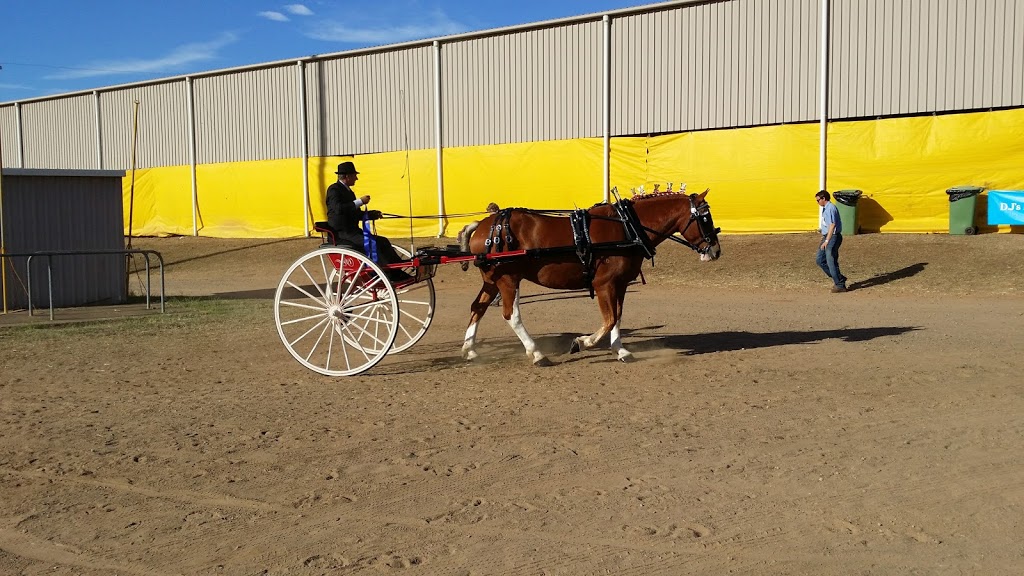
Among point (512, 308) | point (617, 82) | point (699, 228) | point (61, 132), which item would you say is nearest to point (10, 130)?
point (61, 132)

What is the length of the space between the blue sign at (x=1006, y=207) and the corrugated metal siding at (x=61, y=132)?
36.1 meters

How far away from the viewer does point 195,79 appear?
38125mm

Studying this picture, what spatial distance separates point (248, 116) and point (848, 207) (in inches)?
Result: 916

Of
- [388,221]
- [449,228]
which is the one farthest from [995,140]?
[388,221]

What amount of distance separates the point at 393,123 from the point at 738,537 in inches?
1151

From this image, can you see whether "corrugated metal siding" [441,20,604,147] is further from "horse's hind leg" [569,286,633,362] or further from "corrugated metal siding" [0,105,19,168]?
"corrugated metal siding" [0,105,19,168]

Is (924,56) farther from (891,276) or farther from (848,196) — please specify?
(891,276)

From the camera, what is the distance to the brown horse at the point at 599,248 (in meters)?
10.5

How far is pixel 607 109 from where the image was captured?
93.3ft

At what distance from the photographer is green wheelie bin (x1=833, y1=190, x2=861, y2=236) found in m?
23.7

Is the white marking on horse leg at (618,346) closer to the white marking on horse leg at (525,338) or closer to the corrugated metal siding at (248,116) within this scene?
the white marking on horse leg at (525,338)

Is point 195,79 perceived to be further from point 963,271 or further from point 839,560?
point 839,560

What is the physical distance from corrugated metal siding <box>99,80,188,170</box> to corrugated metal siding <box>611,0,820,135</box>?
19.8 metres

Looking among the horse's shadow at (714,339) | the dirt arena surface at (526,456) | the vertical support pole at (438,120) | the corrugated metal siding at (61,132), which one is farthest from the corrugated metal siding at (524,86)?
the corrugated metal siding at (61,132)
